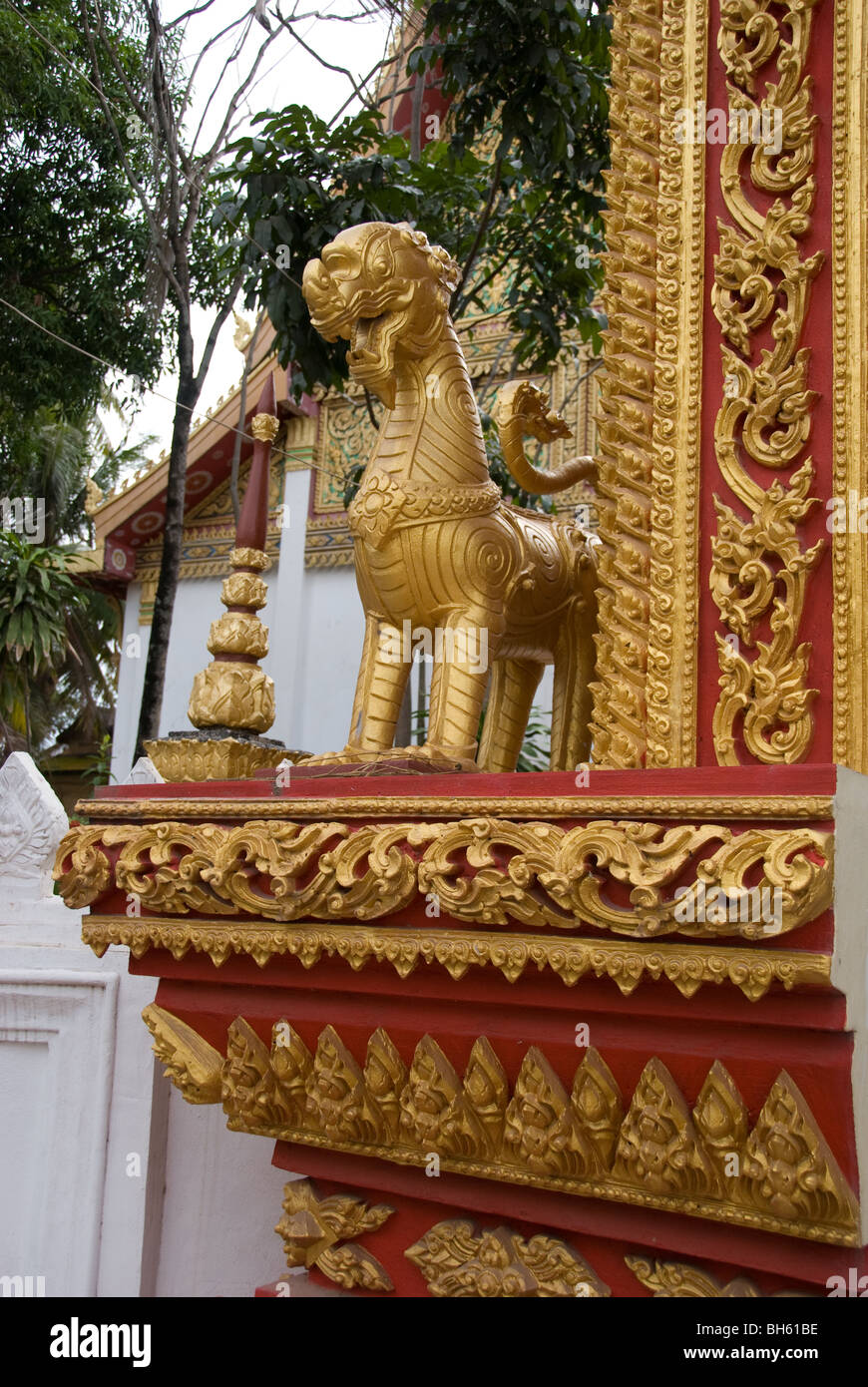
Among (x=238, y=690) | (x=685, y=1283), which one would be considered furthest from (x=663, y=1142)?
(x=238, y=690)

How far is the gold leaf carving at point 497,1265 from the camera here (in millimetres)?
1542

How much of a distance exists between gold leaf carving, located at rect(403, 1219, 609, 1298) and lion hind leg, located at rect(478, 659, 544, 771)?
85 cm

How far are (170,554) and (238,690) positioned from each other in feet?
11.8

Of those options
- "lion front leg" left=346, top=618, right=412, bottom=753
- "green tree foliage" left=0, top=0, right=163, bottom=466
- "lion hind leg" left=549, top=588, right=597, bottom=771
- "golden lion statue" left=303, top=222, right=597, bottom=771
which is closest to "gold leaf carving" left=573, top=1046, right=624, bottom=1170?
"golden lion statue" left=303, top=222, right=597, bottom=771

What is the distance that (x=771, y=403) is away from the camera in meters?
1.62

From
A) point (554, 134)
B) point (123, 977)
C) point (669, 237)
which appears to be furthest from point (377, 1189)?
point (554, 134)

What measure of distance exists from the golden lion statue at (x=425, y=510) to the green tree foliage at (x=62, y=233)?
632 centimetres

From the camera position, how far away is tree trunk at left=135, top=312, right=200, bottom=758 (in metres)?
5.36

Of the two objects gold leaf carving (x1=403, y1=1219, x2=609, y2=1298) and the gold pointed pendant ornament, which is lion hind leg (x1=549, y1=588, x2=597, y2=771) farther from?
gold leaf carving (x1=403, y1=1219, x2=609, y2=1298)

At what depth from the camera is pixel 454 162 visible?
15.0 ft

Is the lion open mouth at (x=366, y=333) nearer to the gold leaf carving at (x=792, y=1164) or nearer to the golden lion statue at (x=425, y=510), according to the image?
the golden lion statue at (x=425, y=510)

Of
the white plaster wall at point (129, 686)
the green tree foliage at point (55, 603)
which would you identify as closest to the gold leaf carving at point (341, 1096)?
the white plaster wall at point (129, 686)
